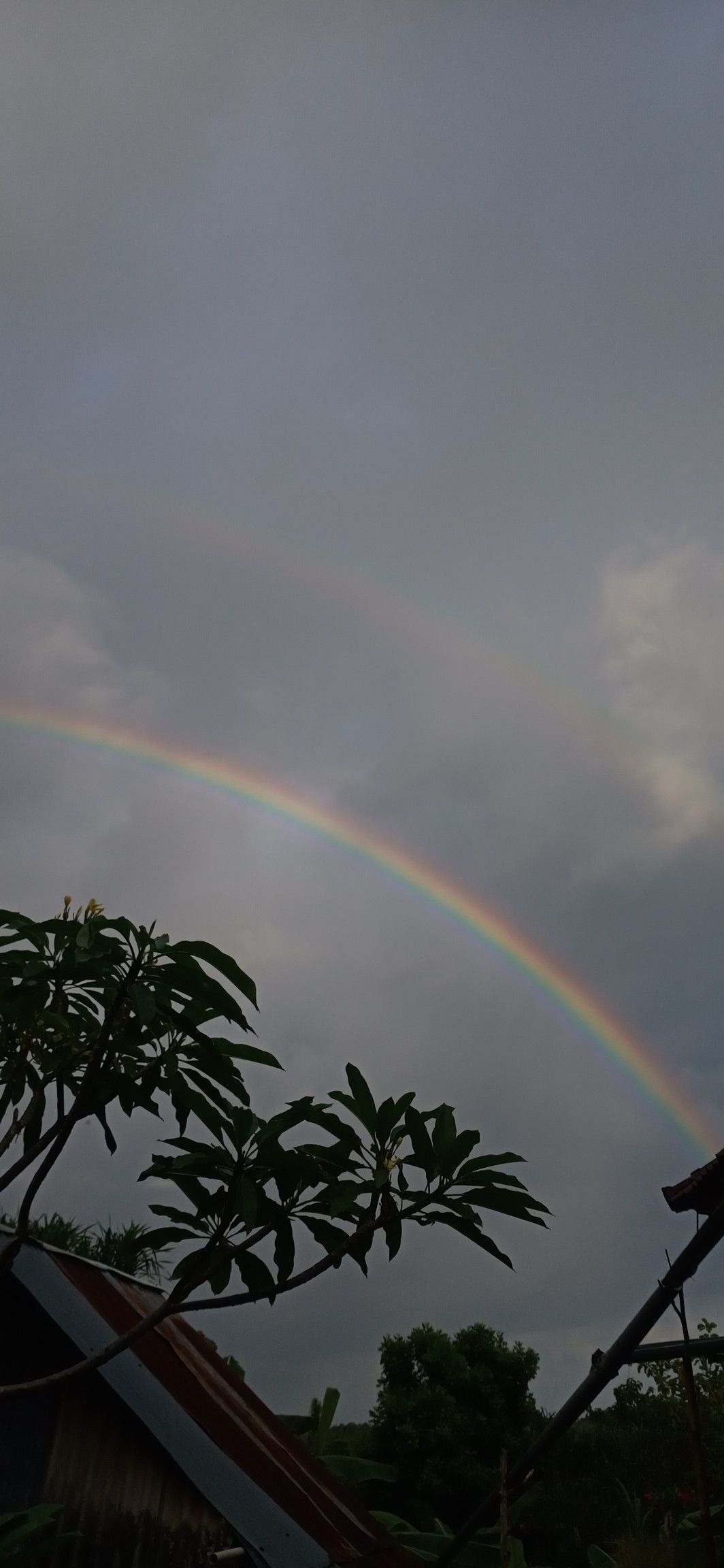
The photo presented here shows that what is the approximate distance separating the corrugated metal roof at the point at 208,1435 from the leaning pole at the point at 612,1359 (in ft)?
2.85

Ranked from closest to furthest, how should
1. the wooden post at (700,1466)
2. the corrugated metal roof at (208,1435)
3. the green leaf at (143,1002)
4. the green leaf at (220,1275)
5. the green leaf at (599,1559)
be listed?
1. the green leaf at (143,1002)
2. the green leaf at (220,1275)
3. the wooden post at (700,1466)
4. the corrugated metal roof at (208,1435)
5. the green leaf at (599,1559)

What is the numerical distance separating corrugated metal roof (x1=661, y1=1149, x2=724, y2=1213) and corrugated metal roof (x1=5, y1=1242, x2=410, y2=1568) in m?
2.43

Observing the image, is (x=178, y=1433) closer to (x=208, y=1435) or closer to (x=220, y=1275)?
(x=208, y=1435)

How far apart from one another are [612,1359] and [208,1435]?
220 centimetres

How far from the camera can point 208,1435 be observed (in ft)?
17.6

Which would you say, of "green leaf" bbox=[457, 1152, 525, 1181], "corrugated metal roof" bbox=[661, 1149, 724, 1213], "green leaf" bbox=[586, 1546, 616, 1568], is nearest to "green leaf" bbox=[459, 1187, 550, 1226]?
"green leaf" bbox=[457, 1152, 525, 1181]

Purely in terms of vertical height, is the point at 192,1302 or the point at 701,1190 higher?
the point at 701,1190

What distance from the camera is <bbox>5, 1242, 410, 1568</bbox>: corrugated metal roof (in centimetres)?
499

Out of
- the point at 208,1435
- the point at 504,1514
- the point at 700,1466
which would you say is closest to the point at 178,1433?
the point at 208,1435

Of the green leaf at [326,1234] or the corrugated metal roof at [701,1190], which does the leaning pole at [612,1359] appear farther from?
the green leaf at [326,1234]

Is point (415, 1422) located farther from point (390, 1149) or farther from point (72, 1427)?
point (390, 1149)

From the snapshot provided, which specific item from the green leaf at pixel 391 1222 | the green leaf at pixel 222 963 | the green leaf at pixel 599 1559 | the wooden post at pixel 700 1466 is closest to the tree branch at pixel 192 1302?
the green leaf at pixel 391 1222

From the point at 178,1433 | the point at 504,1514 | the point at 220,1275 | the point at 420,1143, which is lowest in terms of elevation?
the point at 504,1514

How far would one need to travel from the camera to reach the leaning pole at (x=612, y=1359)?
509cm
